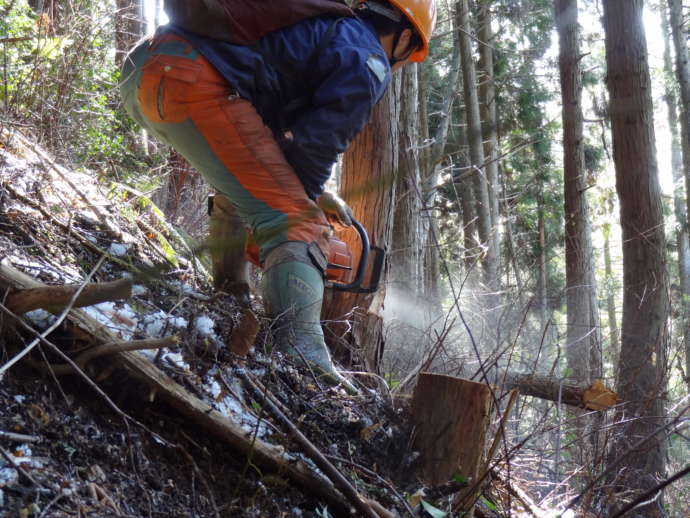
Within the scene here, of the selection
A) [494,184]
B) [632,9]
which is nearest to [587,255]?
[632,9]

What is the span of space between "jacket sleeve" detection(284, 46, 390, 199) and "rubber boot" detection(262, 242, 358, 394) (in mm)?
477

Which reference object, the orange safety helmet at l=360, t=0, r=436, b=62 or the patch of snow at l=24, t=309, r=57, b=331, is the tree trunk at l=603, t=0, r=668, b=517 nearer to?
the orange safety helmet at l=360, t=0, r=436, b=62

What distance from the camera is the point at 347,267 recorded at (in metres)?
3.56

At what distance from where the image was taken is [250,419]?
2.36m

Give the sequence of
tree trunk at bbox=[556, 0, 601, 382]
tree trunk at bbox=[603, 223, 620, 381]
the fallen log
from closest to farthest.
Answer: the fallen log, tree trunk at bbox=[603, 223, 620, 381], tree trunk at bbox=[556, 0, 601, 382]

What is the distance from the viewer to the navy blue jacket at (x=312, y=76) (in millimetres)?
2977

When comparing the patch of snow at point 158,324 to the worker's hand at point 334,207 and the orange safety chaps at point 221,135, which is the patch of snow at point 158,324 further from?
the worker's hand at point 334,207

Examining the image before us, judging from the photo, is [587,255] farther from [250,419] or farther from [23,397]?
[23,397]

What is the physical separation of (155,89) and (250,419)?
1652mm

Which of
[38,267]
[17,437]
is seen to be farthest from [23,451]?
[38,267]

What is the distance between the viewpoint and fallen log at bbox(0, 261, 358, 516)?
207 centimetres

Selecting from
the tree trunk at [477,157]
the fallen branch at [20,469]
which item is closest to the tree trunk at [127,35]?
the fallen branch at [20,469]

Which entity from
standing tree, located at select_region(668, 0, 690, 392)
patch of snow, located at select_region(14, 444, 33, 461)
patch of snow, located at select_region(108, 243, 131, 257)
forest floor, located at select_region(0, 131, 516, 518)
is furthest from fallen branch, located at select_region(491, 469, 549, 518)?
standing tree, located at select_region(668, 0, 690, 392)

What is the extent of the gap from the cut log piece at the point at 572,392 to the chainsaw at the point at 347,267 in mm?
930
